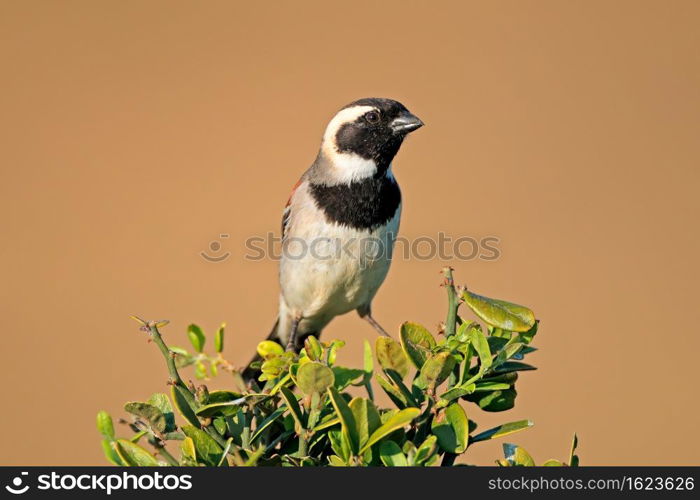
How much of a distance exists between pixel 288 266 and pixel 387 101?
94cm

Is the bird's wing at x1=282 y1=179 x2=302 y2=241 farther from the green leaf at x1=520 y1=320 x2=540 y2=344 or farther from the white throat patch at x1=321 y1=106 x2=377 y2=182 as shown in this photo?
the green leaf at x1=520 y1=320 x2=540 y2=344

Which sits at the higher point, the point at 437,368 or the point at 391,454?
the point at 437,368

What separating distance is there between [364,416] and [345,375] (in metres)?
0.28

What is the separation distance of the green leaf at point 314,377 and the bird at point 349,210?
1849 mm

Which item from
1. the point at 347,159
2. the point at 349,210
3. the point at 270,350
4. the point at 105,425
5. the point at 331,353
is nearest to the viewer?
the point at 105,425

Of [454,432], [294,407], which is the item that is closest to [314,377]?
[294,407]

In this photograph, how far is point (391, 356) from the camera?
176 cm

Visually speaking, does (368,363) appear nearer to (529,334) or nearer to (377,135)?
(529,334)

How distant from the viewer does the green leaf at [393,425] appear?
1462mm

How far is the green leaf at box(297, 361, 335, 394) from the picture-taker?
1.58m

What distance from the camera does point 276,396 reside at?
1.81 m

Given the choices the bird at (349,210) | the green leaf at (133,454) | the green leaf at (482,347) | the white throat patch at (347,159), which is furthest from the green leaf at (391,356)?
the white throat patch at (347,159)

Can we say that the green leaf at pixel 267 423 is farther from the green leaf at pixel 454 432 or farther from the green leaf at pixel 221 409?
the green leaf at pixel 454 432
